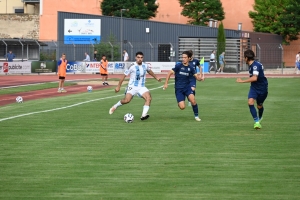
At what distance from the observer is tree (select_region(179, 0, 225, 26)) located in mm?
76250

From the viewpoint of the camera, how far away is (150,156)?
1238 cm

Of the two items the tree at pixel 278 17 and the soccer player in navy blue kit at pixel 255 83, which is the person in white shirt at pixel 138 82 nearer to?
the soccer player in navy blue kit at pixel 255 83

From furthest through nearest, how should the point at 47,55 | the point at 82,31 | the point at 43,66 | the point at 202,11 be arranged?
the point at 202,11, the point at 82,31, the point at 47,55, the point at 43,66

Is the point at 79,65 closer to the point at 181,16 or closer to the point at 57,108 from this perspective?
the point at 181,16

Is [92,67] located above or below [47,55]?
below

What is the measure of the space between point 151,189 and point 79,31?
6071cm

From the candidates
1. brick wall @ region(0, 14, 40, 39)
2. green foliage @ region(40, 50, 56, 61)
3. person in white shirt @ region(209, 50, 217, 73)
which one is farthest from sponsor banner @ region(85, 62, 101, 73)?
brick wall @ region(0, 14, 40, 39)

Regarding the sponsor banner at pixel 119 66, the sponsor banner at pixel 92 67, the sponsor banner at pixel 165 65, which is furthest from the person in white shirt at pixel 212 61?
the sponsor banner at pixel 92 67

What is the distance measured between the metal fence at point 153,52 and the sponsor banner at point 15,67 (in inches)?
256

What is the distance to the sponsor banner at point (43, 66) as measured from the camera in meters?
53.9

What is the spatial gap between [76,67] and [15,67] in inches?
219

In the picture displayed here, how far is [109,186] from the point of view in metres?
9.74

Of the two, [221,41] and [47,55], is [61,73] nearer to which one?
[221,41]

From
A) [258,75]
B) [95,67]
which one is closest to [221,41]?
[95,67]
